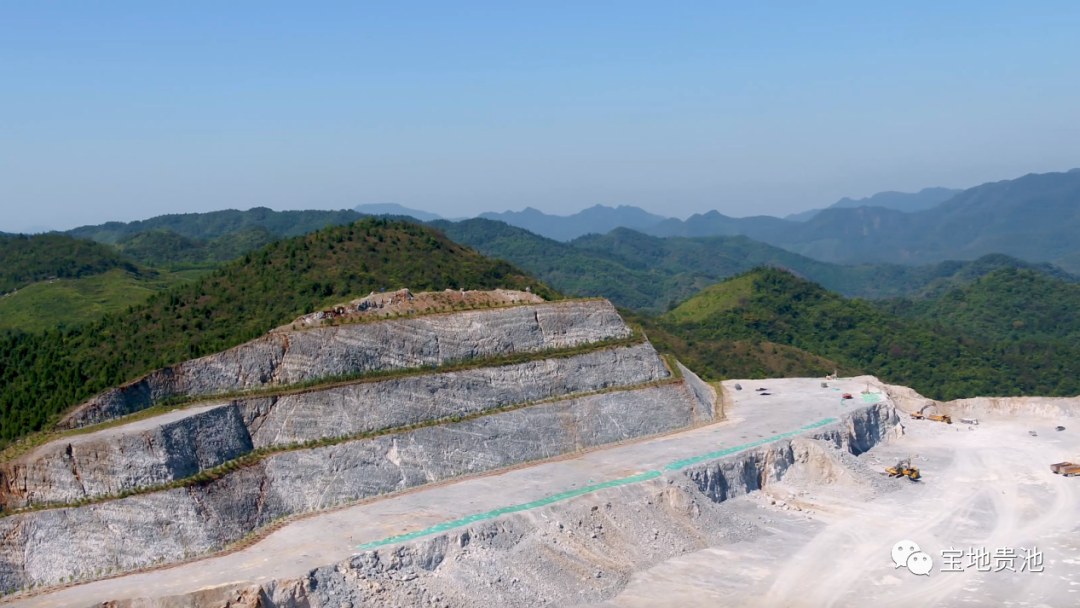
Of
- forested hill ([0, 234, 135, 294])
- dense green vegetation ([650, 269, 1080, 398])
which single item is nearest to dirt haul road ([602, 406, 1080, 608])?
dense green vegetation ([650, 269, 1080, 398])

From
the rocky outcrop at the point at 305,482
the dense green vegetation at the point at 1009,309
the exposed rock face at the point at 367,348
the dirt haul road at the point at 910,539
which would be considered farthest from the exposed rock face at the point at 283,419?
the dense green vegetation at the point at 1009,309

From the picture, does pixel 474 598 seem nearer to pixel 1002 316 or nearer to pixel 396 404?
pixel 396 404

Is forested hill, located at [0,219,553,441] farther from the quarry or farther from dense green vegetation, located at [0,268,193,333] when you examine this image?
dense green vegetation, located at [0,268,193,333]

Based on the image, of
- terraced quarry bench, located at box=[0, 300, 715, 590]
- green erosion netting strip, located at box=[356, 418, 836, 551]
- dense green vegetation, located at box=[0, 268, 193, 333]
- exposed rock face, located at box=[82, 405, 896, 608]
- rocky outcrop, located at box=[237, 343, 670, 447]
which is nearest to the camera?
exposed rock face, located at box=[82, 405, 896, 608]

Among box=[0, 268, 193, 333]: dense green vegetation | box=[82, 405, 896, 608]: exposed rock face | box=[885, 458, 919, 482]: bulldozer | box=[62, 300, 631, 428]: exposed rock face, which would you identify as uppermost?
box=[0, 268, 193, 333]: dense green vegetation

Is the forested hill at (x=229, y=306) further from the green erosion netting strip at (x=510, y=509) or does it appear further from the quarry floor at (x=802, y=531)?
the green erosion netting strip at (x=510, y=509)

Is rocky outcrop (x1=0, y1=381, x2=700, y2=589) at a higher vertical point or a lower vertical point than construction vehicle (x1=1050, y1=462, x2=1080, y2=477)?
higher

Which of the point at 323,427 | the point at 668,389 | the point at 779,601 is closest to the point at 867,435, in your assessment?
the point at 668,389
